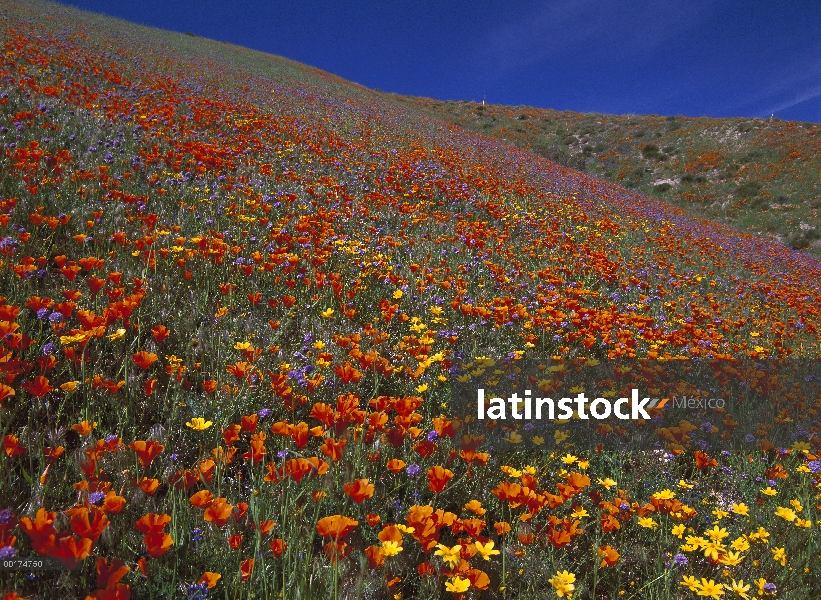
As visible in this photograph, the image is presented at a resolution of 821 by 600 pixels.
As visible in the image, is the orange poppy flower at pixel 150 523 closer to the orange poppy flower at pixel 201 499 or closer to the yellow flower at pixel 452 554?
the orange poppy flower at pixel 201 499

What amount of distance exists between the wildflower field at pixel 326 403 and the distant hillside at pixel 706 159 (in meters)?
18.9

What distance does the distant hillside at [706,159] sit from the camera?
22938 mm

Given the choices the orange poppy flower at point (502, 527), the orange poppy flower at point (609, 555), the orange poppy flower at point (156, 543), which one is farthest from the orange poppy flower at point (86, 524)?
the orange poppy flower at point (609, 555)

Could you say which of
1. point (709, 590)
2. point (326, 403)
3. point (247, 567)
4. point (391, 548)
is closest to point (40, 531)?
point (247, 567)

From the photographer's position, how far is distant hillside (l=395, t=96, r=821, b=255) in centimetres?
2294

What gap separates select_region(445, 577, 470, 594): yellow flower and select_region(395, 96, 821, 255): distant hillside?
23.8 m

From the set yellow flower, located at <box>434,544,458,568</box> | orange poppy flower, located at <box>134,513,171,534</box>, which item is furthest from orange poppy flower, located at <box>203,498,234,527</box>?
yellow flower, located at <box>434,544,458,568</box>

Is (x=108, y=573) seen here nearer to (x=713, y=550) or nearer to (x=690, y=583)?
(x=690, y=583)

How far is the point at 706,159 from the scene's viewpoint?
28234 millimetres

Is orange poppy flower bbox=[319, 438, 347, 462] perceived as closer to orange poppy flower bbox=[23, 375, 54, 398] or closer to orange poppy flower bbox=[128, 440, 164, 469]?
orange poppy flower bbox=[128, 440, 164, 469]

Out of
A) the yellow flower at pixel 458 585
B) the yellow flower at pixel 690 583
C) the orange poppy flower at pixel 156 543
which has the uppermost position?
the orange poppy flower at pixel 156 543

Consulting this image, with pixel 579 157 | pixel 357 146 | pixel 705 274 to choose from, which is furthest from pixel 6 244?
pixel 579 157

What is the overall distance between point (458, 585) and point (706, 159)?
3289cm

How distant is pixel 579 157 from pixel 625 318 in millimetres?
30586
